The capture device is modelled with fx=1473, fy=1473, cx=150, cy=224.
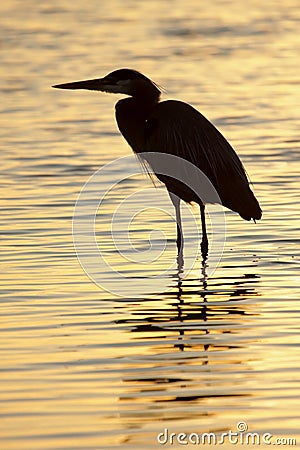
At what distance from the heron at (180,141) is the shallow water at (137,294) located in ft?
1.16

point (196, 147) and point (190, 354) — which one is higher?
point (196, 147)

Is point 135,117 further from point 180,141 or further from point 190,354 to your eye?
point 190,354

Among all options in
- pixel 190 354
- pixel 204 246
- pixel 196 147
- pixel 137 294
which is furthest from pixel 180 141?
pixel 190 354

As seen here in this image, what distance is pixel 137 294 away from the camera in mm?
10078

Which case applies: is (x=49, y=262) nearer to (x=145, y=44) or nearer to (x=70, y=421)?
(x=70, y=421)

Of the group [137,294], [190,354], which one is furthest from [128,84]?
[190,354]

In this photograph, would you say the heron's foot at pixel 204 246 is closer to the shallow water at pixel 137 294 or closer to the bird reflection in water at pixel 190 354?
the shallow water at pixel 137 294

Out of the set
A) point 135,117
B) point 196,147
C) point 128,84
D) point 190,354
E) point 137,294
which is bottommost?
point 137,294

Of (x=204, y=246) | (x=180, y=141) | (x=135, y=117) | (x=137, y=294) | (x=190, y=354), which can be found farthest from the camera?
(x=135, y=117)

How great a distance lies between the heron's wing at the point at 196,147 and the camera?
39.1 ft

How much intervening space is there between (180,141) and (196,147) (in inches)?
5.9

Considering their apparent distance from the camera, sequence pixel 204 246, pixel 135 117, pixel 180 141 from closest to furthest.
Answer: pixel 204 246 < pixel 180 141 < pixel 135 117

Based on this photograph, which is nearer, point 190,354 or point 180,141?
point 190,354

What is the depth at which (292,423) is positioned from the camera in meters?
6.94
